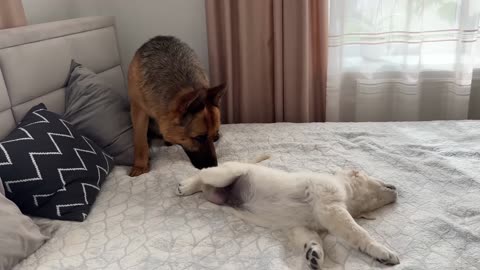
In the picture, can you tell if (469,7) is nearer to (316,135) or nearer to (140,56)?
(316,135)

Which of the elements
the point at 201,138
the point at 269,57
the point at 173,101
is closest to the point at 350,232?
the point at 201,138

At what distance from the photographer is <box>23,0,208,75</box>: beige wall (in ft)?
9.55

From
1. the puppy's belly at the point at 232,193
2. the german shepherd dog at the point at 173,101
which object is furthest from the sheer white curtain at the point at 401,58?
the puppy's belly at the point at 232,193

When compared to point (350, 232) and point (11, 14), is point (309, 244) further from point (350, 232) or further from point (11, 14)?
point (11, 14)

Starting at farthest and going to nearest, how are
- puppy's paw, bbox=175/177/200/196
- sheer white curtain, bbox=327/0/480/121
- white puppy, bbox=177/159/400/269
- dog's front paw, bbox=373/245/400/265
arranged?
sheer white curtain, bbox=327/0/480/121 < puppy's paw, bbox=175/177/200/196 < white puppy, bbox=177/159/400/269 < dog's front paw, bbox=373/245/400/265

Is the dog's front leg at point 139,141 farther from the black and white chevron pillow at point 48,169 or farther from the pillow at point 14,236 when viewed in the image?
the pillow at point 14,236

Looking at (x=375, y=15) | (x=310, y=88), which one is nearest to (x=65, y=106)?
(x=310, y=88)

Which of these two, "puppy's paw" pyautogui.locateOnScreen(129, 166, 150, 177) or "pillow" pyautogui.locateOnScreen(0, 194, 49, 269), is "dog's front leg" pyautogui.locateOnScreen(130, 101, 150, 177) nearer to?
"puppy's paw" pyautogui.locateOnScreen(129, 166, 150, 177)

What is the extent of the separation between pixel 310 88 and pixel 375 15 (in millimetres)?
623

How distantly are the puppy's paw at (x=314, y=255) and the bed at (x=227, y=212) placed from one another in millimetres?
53

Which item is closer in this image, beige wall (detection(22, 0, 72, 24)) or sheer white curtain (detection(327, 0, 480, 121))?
beige wall (detection(22, 0, 72, 24))

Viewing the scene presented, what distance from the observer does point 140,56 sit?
2.29 metres

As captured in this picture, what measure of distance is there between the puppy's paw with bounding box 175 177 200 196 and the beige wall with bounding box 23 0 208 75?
133cm

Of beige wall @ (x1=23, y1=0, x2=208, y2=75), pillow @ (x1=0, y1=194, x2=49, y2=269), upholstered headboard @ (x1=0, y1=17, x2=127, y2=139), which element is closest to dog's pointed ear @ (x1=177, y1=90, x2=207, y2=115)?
upholstered headboard @ (x1=0, y1=17, x2=127, y2=139)
